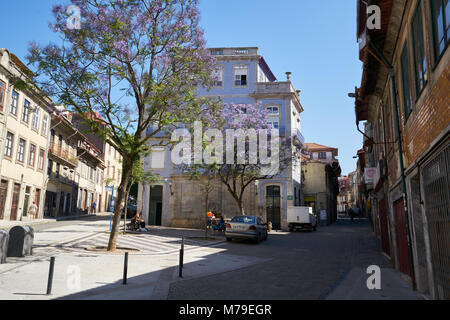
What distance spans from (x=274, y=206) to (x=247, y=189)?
298cm

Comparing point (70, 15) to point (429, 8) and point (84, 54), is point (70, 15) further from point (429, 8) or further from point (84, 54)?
point (429, 8)

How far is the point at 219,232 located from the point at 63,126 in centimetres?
2225

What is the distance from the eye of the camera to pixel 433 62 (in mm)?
5488

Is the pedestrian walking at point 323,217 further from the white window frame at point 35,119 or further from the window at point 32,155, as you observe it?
the white window frame at point 35,119

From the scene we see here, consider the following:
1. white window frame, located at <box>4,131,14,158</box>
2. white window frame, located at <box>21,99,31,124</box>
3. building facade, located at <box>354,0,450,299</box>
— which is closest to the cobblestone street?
building facade, located at <box>354,0,450,299</box>

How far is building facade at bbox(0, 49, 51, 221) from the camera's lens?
25897 millimetres

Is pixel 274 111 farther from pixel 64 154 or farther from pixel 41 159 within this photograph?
pixel 64 154

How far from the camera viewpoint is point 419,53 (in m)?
6.53

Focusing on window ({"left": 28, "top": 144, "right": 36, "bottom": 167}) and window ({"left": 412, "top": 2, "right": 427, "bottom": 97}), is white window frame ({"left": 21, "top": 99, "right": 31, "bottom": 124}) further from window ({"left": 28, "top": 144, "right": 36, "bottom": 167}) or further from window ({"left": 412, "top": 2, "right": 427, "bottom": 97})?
window ({"left": 412, "top": 2, "right": 427, "bottom": 97})

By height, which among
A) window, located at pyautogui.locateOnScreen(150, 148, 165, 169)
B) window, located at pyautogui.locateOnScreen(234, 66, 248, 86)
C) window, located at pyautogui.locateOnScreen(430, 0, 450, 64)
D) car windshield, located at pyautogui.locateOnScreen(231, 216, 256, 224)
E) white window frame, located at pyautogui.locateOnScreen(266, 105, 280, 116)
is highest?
window, located at pyautogui.locateOnScreen(234, 66, 248, 86)

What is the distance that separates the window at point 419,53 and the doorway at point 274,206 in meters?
26.6

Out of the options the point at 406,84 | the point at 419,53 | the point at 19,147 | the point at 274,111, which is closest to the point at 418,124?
the point at 419,53

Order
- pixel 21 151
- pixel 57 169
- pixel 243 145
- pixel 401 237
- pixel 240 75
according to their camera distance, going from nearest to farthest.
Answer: pixel 401 237 < pixel 243 145 < pixel 21 151 < pixel 240 75 < pixel 57 169
